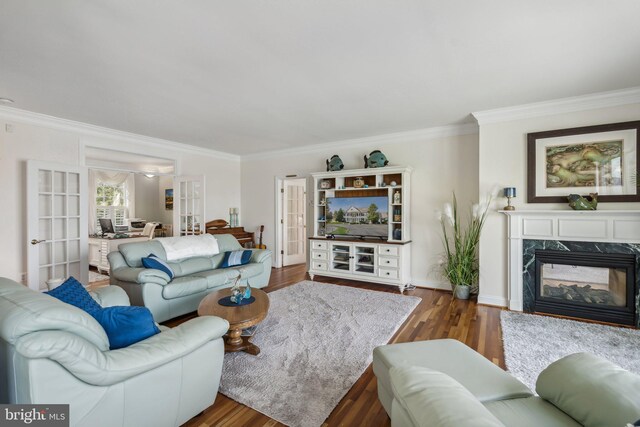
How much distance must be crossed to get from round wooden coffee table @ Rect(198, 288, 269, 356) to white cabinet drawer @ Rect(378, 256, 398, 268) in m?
2.44

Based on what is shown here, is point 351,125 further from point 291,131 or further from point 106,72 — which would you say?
point 106,72

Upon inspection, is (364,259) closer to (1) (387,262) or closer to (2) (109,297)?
(1) (387,262)

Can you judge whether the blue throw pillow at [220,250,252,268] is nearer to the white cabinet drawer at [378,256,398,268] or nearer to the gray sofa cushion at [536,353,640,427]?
the white cabinet drawer at [378,256,398,268]

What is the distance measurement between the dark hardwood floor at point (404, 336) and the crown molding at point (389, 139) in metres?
2.45

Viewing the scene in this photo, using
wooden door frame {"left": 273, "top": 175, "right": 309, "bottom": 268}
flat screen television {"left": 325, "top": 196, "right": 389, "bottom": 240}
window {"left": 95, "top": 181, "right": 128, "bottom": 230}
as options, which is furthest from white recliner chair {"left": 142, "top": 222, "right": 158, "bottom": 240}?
flat screen television {"left": 325, "top": 196, "right": 389, "bottom": 240}

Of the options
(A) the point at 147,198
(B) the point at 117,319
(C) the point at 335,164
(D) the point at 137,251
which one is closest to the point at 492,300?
(C) the point at 335,164

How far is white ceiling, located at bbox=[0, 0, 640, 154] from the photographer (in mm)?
1884

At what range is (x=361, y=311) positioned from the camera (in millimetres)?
3611

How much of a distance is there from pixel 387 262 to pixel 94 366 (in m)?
4.01

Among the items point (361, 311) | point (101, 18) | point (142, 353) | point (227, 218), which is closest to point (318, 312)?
point (361, 311)

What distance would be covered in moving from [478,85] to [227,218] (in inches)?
212

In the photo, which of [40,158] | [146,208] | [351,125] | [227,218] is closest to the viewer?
[40,158]

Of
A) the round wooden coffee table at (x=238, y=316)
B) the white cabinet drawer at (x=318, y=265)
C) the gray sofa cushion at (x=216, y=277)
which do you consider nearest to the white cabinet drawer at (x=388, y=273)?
the white cabinet drawer at (x=318, y=265)

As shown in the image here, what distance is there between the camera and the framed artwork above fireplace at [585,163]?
10.6 feet
